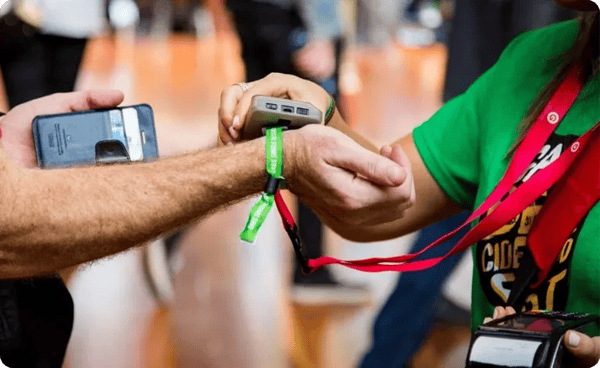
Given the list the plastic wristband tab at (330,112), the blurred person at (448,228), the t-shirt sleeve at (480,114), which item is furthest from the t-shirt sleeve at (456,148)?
the blurred person at (448,228)

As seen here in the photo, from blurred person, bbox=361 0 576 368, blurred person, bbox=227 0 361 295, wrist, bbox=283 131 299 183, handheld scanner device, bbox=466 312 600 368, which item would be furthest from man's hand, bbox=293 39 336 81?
handheld scanner device, bbox=466 312 600 368

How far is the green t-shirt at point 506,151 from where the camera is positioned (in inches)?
41.1

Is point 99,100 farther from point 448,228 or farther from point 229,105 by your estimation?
point 448,228

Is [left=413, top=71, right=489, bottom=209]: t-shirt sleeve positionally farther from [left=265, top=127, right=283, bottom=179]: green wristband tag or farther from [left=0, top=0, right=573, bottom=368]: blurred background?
[left=0, top=0, right=573, bottom=368]: blurred background

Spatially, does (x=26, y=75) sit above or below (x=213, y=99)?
above

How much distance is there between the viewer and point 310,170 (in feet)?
3.62

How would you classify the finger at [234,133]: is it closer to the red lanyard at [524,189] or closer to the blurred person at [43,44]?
the red lanyard at [524,189]

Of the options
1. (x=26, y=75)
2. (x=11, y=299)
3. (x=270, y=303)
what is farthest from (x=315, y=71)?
(x=11, y=299)

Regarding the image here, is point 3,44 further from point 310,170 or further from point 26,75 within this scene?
point 310,170

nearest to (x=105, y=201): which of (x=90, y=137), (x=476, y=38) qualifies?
(x=90, y=137)

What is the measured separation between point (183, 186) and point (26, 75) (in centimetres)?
214

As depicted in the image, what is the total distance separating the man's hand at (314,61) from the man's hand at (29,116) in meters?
1.76

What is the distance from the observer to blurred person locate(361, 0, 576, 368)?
2213 millimetres

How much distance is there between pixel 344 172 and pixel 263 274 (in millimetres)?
1919
